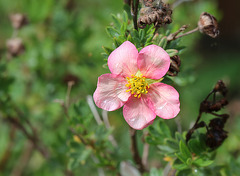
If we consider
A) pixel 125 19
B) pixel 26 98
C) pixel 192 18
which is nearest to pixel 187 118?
pixel 192 18

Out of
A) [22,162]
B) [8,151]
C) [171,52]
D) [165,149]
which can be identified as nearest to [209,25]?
[171,52]

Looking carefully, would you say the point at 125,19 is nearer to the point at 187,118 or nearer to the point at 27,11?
the point at 27,11

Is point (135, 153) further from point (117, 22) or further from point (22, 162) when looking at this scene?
point (22, 162)

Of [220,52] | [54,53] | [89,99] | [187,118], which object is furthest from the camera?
[220,52]

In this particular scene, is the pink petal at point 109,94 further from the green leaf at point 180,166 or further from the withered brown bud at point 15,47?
the withered brown bud at point 15,47

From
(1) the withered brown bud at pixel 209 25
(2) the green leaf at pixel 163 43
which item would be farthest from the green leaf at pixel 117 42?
(1) the withered brown bud at pixel 209 25

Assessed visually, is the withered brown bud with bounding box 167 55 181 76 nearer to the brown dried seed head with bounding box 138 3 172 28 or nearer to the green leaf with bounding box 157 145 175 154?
the brown dried seed head with bounding box 138 3 172 28

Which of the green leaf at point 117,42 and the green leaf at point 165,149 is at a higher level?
the green leaf at point 117,42
